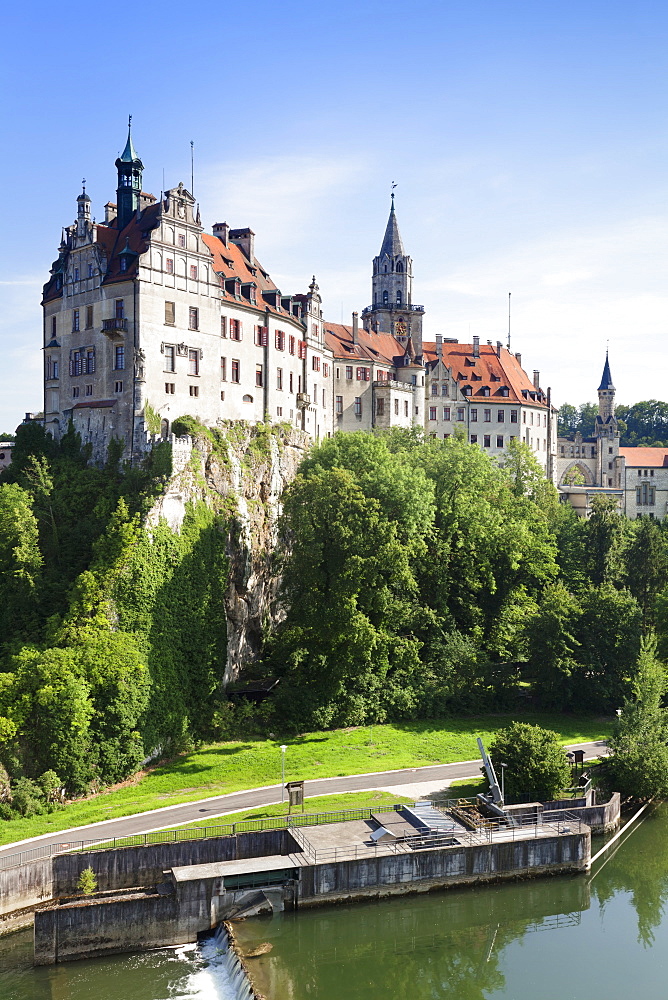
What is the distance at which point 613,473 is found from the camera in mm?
126688

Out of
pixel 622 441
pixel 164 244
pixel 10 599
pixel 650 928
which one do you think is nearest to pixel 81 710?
pixel 10 599

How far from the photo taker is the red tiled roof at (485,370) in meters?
104

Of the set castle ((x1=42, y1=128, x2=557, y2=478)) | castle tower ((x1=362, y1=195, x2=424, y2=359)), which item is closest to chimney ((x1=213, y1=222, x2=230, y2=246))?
castle ((x1=42, y1=128, x2=557, y2=478))

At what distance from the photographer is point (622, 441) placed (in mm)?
171750

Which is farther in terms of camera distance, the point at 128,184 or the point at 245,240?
the point at 245,240

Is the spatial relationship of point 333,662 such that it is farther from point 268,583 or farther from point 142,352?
point 142,352

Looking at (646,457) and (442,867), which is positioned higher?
A: (646,457)

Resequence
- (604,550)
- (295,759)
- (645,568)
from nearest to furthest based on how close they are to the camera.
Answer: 1. (295,759)
2. (645,568)
3. (604,550)

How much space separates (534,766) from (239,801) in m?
14.0

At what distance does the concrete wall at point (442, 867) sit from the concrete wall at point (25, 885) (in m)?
9.87

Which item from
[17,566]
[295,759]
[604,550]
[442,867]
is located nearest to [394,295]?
[604,550]

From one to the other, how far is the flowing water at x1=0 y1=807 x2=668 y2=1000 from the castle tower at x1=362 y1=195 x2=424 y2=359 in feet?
236

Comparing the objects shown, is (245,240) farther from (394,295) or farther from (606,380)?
(606,380)

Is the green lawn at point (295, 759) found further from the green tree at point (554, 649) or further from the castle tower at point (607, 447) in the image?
the castle tower at point (607, 447)
